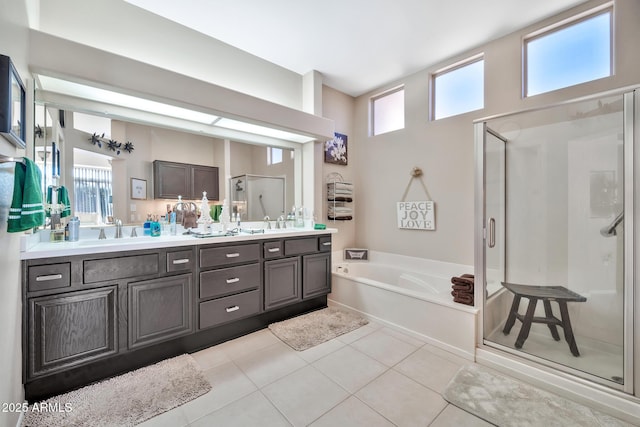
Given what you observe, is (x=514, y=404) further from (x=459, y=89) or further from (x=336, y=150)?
(x=336, y=150)

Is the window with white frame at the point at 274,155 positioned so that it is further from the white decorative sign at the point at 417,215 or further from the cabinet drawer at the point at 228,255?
the white decorative sign at the point at 417,215

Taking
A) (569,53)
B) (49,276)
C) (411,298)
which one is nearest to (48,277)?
(49,276)

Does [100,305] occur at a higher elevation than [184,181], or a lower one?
lower

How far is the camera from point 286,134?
3.21 meters

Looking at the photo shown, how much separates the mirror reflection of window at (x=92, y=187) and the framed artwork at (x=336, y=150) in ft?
8.16

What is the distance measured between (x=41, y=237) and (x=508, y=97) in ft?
14.0

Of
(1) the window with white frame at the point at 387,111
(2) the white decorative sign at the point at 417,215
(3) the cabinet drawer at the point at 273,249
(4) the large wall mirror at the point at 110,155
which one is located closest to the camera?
(4) the large wall mirror at the point at 110,155

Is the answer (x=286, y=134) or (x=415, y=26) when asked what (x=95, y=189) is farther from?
(x=415, y=26)

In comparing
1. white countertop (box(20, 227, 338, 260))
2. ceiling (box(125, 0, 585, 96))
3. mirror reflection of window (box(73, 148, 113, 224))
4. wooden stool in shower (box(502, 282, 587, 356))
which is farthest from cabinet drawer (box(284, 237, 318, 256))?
ceiling (box(125, 0, 585, 96))

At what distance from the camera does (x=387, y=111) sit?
3803mm

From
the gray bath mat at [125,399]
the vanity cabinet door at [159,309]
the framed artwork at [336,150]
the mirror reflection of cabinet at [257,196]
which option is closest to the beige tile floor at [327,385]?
the gray bath mat at [125,399]

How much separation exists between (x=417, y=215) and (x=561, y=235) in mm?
1399

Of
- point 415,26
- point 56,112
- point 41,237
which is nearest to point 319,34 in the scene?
point 415,26

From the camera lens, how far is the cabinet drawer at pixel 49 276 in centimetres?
152
